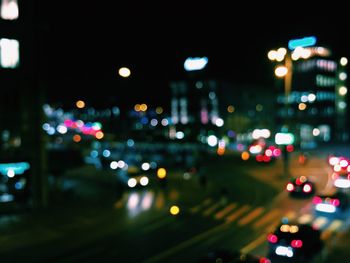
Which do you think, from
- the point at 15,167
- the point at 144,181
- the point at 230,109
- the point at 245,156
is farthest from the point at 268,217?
the point at 230,109

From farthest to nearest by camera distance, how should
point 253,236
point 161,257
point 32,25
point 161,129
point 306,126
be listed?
1. point 306,126
2. point 161,129
3. point 32,25
4. point 253,236
5. point 161,257

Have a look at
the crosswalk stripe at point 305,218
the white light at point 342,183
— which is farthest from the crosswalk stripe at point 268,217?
the white light at point 342,183

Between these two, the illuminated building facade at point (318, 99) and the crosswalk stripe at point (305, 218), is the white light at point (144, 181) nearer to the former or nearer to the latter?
the crosswalk stripe at point (305, 218)

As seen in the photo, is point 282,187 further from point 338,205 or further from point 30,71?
point 30,71

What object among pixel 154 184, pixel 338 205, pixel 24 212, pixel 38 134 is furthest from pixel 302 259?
pixel 154 184

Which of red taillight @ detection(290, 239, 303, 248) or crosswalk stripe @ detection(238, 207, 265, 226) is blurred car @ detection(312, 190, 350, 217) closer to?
crosswalk stripe @ detection(238, 207, 265, 226)

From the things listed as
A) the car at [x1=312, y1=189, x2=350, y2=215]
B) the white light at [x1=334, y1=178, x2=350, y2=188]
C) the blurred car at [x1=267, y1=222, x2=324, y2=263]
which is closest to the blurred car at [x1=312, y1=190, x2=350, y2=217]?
the car at [x1=312, y1=189, x2=350, y2=215]
